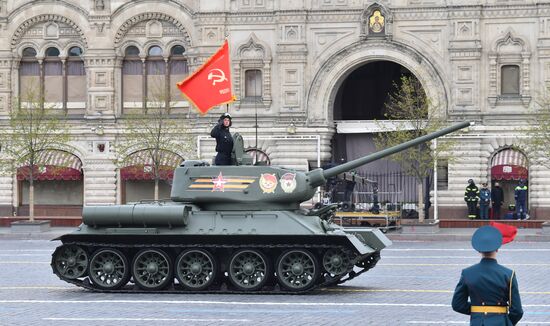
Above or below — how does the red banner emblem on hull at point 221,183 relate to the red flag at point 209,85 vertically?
below

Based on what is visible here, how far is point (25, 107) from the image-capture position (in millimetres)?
50406

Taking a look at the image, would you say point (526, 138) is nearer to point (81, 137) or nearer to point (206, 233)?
point (81, 137)

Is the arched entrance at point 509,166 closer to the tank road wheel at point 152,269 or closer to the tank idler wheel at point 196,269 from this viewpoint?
the tank idler wheel at point 196,269

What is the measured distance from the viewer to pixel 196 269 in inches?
909

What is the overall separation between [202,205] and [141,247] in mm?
1501

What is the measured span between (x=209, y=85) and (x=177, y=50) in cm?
1400

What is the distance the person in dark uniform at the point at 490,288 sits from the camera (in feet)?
38.3

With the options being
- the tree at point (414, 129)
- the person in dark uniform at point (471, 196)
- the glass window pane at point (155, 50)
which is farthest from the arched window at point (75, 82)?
the person in dark uniform at point (471, 196)

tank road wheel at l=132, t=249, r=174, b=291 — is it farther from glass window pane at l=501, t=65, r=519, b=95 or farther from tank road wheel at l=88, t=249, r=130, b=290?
glass window pane at l=501, t=65, r=519, b=95

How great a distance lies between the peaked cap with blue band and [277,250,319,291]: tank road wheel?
11.0 meters

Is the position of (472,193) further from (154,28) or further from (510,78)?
(154,28)

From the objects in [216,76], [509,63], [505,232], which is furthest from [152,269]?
[509,63]

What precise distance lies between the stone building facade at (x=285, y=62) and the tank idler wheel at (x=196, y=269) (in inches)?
1061

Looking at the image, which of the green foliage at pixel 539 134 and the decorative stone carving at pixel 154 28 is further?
the decorative stone carving at pixel 154 28
